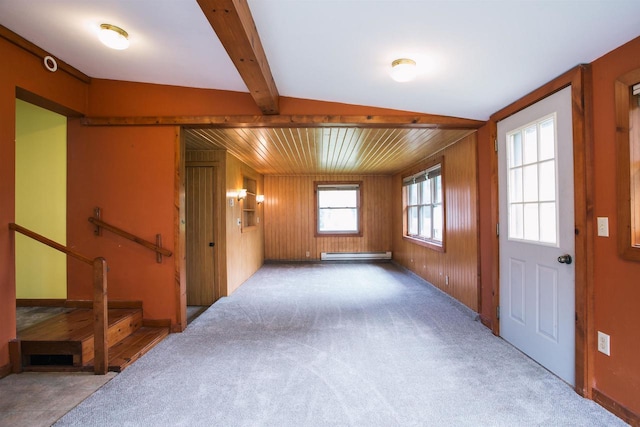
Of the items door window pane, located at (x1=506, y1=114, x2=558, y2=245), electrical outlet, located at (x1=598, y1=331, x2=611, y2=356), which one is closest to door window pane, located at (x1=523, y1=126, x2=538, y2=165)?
door window pane, located at (x1=506, y1=114, x2=558, y2=245)

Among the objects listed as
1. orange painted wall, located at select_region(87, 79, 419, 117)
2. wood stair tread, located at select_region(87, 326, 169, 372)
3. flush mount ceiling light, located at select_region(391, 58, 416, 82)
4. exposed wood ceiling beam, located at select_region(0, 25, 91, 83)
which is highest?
exposed wood ceiling beam, located at select_region(0, 25, 91, 83)

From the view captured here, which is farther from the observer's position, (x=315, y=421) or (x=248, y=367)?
(x=248, y=367)

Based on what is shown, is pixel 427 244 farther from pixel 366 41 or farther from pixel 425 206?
pixel 366 41

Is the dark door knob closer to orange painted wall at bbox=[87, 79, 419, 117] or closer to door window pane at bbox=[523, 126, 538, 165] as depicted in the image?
door window pane at bbox=[523, 126, 538, 165]

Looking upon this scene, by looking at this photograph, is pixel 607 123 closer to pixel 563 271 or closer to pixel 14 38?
pixel 563 271

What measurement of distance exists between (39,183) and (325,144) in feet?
11.4

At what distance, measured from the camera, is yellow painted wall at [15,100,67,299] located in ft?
11.3

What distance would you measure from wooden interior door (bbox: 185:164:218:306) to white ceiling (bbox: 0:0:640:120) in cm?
183

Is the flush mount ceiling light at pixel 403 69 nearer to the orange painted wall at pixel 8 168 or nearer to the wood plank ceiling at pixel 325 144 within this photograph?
the wood plank ceiling at pixel 325 144

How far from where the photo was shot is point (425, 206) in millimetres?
5562

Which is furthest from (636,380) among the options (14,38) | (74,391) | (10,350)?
(14,38)

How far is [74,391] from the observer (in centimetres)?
214

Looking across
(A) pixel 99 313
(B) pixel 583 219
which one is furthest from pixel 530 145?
(A) pixel 99 313

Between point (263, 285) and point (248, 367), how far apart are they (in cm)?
295
